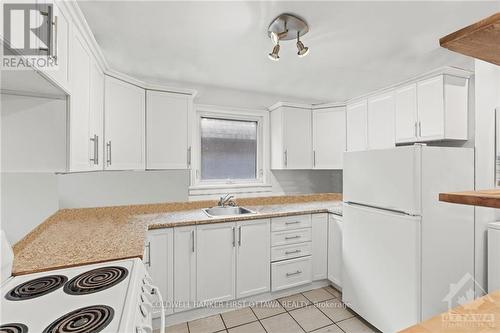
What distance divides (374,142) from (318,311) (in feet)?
6.10

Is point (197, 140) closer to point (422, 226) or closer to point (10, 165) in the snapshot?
point (10, 165)

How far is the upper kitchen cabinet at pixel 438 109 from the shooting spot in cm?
214

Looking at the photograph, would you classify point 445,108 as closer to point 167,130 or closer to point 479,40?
point 479,40

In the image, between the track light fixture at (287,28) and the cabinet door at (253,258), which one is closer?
the track light fixture at (287,28)

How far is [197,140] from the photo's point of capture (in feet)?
9.57

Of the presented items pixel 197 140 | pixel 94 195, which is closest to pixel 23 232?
pixel 94 195

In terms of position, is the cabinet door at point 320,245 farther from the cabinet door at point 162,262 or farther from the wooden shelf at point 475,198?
the wooden shelf at point 475,198

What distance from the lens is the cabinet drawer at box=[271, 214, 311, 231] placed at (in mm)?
2367

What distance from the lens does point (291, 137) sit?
305cm

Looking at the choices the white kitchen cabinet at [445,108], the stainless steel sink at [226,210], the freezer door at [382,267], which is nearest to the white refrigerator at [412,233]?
the freezer door at [382,267]

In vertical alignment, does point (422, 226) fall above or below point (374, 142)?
below

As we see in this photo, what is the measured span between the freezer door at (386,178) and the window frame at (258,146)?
4.10 feet

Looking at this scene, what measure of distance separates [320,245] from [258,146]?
146 cm

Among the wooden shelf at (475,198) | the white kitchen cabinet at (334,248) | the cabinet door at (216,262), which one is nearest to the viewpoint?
the wooden shelf at (475,198)
